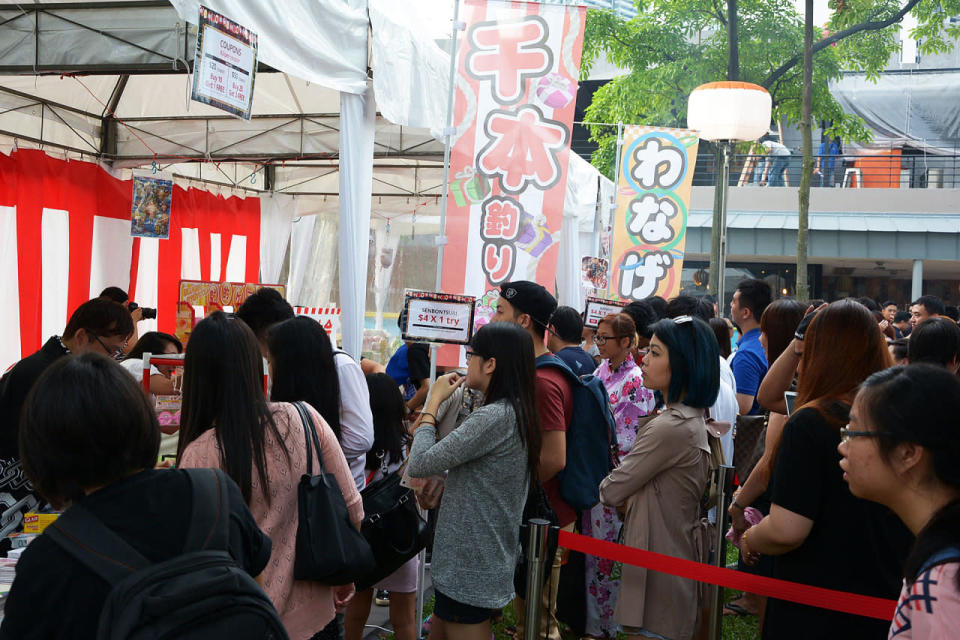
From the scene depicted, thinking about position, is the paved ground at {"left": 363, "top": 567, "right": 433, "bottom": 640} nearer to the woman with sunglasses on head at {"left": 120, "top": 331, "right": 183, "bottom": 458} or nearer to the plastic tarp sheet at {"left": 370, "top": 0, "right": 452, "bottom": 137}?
the woman with sunglasses on head at {"left": 120, "top": 331, "right": 183, "bottom": 458}

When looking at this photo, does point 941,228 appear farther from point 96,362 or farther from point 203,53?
point 96,362

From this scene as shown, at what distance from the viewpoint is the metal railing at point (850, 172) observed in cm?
1944

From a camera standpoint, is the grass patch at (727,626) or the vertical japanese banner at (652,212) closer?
the grass patch at (727,626)

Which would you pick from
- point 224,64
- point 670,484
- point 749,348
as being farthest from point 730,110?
point 670,484

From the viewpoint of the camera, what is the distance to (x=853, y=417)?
1.71 meters

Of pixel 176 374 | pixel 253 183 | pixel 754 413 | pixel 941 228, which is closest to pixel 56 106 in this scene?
pixel 253 183

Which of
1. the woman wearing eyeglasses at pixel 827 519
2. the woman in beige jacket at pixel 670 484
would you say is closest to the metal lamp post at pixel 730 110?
the woman in beige jacket at pixel 670 484

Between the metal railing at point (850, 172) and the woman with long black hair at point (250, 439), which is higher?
the metal railing at point (850, 172)

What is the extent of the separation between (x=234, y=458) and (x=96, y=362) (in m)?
0.63

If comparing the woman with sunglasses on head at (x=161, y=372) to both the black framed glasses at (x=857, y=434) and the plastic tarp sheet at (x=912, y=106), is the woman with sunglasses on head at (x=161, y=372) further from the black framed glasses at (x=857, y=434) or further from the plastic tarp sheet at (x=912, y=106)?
the plastic tarp sheet at (x=912, y=106)

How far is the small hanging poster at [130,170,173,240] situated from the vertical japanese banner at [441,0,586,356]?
4.77m

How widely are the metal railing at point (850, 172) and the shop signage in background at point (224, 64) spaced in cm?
1685

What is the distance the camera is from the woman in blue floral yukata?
14.1 ft

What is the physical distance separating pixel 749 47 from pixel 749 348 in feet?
41.6
